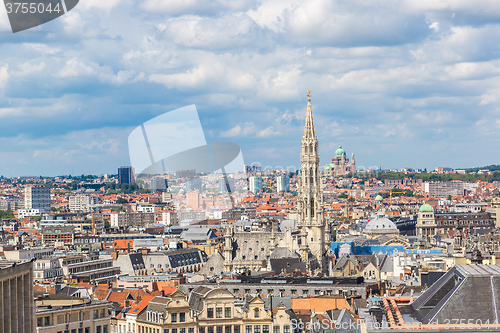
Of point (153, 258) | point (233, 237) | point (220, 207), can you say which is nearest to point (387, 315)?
point (233, 237)

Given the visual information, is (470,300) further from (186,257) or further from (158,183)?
(158,183)

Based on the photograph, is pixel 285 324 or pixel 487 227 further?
pixel 487 227

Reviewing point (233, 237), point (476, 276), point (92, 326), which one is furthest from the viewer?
point (233, 237)

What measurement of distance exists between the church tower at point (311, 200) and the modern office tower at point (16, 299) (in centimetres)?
6172

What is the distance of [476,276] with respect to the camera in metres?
26.7

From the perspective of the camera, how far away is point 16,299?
1046 inches

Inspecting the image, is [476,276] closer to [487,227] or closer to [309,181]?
[309,181]

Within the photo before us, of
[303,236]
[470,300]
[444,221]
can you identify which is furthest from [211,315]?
[444,221]

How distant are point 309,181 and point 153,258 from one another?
1703cm

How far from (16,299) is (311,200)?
6637 centimetres

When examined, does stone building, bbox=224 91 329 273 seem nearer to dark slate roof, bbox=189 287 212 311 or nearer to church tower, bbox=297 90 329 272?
church tower, bbox=297 90 329 272

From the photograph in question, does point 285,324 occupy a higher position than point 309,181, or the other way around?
point 309,181

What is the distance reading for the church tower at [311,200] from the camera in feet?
298

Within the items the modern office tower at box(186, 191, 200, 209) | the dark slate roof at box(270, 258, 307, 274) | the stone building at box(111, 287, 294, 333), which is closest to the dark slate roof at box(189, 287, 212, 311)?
the stone building at box(111, 287, 294, 333)
